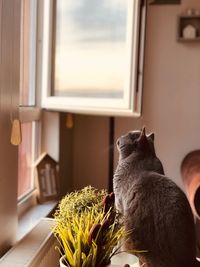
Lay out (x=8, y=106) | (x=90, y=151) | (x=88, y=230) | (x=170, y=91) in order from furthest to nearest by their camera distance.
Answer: (x=90, y=151) < (x=170, y=91) < (x=8, y=106) < (x=88, y=230)

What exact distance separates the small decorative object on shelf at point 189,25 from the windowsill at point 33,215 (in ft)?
4.91

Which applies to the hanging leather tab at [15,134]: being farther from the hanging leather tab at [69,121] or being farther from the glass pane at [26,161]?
the hanging leather tab at [69,121]

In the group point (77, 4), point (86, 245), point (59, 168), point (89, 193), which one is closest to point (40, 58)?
point (77, 4)

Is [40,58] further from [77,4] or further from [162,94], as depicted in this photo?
[162,94]

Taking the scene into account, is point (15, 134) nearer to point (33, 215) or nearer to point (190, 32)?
point (33, 215)

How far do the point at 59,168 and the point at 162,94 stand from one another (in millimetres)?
963

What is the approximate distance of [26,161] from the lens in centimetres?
216

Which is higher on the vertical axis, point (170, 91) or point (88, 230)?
point (170, 91)

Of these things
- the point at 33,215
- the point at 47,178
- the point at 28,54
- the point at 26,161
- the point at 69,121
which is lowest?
the point at 33,215

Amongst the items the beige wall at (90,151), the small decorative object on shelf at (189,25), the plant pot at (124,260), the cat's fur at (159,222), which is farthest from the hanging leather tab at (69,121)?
the plant pot at (124,260)

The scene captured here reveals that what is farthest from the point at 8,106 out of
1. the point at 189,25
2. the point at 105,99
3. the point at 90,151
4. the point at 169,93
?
Result: the point at 189,25

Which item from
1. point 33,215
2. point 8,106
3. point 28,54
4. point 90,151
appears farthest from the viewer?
point 90,151

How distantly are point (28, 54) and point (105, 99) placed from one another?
0.54 metres

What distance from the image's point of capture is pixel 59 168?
2373 millimetres
